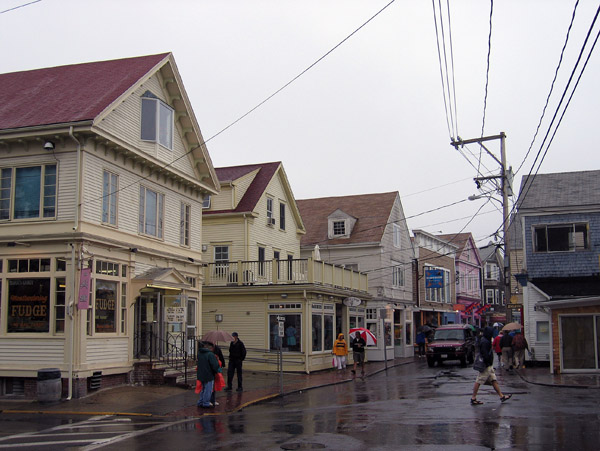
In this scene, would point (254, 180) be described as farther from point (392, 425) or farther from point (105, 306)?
point (392, 425)

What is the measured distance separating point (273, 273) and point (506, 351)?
10.5m

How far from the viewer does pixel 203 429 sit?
527 inches

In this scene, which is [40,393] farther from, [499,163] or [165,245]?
[499,163]

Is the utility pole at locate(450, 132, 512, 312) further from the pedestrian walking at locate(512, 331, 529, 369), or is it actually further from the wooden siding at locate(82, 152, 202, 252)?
the wooden siding at locate(82, 152, 202, 252)

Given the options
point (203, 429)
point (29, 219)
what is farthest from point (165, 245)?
point (203, 429)

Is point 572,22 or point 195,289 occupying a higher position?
point 572,22

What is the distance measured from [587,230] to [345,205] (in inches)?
716

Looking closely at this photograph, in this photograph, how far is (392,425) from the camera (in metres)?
12.9

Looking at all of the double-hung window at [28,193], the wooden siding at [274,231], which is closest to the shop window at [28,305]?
the double-hung window at [28,193]

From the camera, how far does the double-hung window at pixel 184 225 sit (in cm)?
2525

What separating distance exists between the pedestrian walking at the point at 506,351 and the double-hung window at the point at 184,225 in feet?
46.2

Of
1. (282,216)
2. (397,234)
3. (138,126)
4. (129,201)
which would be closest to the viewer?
(129,201)

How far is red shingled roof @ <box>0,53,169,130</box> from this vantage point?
64.3ft

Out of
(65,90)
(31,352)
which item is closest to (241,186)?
(65,90)
